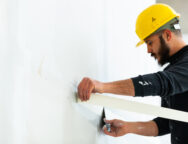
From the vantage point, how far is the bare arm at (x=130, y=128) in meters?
1.13

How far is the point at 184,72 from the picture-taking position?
2.88ft

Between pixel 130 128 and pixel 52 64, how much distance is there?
2.23ft

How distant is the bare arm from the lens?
113 cm

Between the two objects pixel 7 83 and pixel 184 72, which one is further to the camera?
pixel 184 72

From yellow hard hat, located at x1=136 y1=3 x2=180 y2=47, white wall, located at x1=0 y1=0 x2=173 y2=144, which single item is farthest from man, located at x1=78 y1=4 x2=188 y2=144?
white wall, located at x1=0 y1=0 x2=173 y2=144

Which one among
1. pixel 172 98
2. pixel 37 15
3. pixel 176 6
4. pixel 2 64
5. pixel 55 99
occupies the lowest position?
pixel 172 98

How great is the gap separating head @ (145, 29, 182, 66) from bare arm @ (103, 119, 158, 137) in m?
0.39

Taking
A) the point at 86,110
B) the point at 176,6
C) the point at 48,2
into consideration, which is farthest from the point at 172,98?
the point at 176,6

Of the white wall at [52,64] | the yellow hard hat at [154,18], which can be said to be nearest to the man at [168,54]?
the yellow hard hat at [154,18]

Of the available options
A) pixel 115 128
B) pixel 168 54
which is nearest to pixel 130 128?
pixel 115 128

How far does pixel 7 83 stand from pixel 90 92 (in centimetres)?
33

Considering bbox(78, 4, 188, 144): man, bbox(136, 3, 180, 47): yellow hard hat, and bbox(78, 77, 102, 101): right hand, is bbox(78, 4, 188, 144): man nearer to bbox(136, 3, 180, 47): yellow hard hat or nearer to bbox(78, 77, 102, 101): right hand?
bbox(136, 3, 180, 47): yellow hard hat

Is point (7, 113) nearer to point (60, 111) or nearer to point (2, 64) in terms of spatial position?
point (2, 64)

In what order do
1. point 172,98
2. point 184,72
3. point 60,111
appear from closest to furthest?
point 60,111 < point 184,72 < point 172,98
